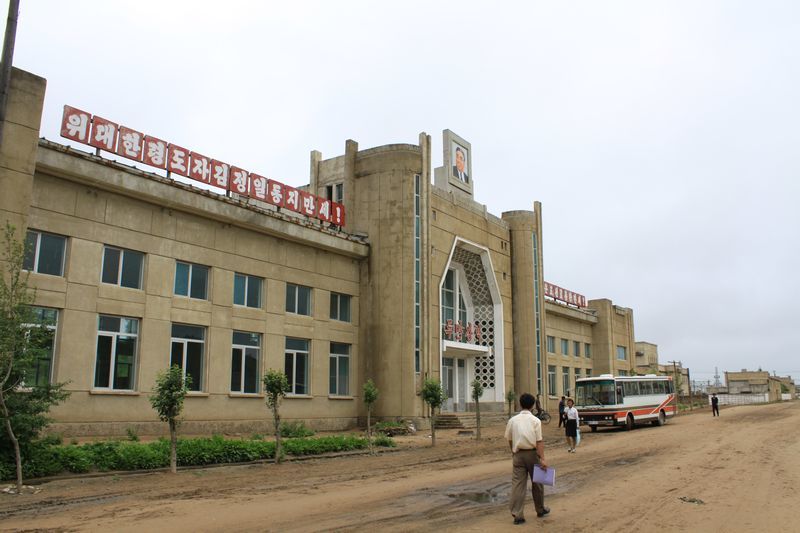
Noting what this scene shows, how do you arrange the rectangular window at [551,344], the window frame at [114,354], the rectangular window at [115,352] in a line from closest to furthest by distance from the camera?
1. the window frame at [114,354]
2. the rectangular window at [115,352]
3. the rectangular window at [551,344]

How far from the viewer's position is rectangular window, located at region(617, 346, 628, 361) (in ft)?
211

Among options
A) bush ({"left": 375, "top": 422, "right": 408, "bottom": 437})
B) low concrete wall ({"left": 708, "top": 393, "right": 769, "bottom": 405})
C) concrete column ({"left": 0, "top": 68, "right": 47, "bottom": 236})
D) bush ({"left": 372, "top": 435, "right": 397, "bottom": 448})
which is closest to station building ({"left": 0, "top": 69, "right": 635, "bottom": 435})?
concrete column ({"left": 0, "top": 68, "right": 47, "bottom": 236})

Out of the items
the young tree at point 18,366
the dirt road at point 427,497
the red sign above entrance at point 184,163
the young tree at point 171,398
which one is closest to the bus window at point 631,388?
the dirt road at point 427,497

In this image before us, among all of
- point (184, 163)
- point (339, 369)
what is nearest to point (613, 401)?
point (339, 369)

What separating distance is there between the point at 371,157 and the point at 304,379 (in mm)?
12030

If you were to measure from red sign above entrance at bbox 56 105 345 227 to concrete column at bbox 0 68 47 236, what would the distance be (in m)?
2.56

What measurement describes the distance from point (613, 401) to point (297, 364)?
15.7 metres

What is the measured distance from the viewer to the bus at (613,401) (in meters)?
32.4

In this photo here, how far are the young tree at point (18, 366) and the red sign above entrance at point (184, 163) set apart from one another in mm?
8806

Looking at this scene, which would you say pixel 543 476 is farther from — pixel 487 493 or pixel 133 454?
pixel 133 454

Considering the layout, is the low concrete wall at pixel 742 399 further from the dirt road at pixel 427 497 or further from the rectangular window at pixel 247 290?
the rectangular window at pixel 247 290

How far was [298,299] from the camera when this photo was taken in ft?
96.3

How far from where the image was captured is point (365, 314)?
106ft

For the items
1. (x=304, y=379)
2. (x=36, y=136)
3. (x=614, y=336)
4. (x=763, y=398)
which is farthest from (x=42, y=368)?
(x=763, y=398)
